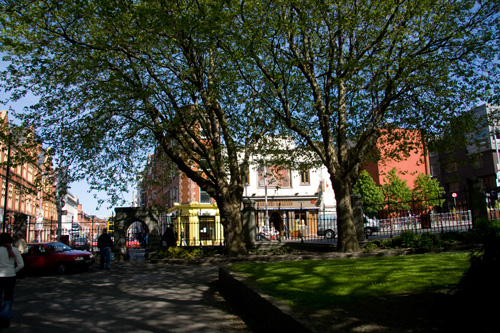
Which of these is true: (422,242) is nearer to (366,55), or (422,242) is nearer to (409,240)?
(409,240)

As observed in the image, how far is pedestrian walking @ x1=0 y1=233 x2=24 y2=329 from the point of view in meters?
7.38

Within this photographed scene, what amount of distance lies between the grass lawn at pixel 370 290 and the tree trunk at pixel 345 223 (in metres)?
6.32

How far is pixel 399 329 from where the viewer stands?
441 cm

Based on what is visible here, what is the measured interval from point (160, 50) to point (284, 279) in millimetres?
10684

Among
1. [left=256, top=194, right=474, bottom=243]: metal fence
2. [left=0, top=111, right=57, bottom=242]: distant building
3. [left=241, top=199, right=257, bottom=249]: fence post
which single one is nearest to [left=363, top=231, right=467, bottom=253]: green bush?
[left=256, top=194, right=474, bottom=243]: metal fence

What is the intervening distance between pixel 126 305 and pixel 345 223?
9.45 meters

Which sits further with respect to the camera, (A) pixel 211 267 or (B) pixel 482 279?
(A) pixel 211 267

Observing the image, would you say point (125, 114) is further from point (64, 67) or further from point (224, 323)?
point (224, 323)

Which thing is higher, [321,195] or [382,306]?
[321,195]

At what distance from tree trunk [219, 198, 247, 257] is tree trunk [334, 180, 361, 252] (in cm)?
429

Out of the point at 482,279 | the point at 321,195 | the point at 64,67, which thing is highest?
the point at 64,67

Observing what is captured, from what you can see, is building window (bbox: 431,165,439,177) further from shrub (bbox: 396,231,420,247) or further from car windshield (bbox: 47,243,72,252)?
car windshield (bbox: 47,243,72,252)

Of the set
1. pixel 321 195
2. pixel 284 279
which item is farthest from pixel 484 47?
pixel 321 195

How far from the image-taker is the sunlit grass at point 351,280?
247 inches
